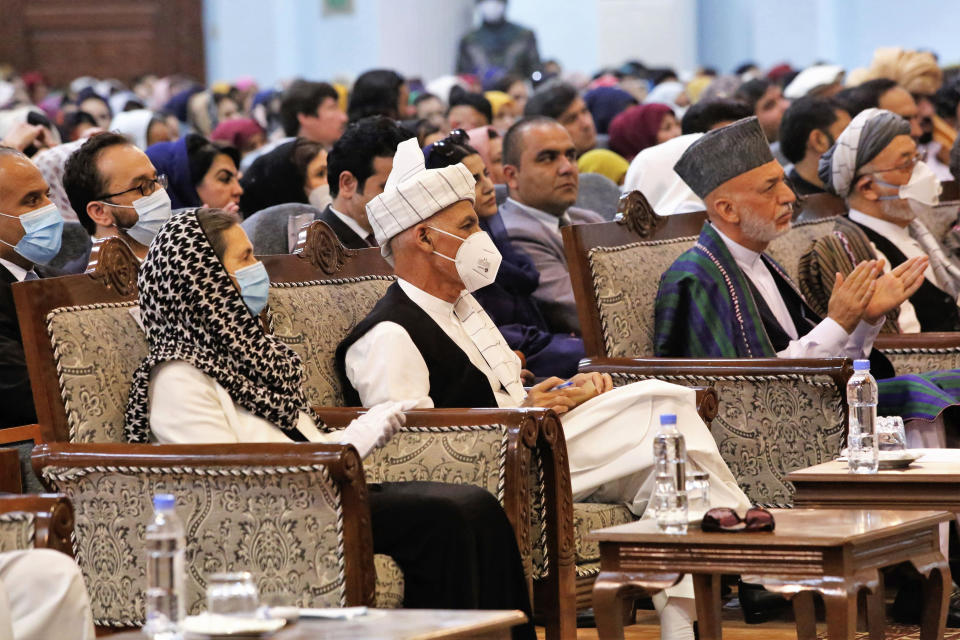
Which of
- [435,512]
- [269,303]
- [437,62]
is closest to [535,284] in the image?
[269,303]

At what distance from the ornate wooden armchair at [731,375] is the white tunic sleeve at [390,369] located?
→ 0.75m

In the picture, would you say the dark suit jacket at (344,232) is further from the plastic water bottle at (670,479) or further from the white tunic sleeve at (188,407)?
the plastic water bottle at (670,479)

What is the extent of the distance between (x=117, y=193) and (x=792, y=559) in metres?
2.10

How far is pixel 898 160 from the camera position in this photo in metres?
5.23

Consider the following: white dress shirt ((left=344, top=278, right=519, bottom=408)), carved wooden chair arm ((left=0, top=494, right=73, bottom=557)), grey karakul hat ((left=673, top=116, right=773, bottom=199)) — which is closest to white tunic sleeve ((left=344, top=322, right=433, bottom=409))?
white dress shirt ((left=344, top=278, right=519, bottom=408))

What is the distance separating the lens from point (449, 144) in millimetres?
4820

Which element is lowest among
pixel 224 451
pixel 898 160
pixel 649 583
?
pixel 649 583

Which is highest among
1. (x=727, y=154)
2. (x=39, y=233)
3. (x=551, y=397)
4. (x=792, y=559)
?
(x=727, y=154)

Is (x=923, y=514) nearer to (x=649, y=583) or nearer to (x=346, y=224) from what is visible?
(x=649, y=583)

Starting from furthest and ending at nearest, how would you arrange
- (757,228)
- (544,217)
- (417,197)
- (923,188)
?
(923,188) → (544,217) → (757,228) → (417,197)

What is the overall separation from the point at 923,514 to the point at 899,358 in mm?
1643

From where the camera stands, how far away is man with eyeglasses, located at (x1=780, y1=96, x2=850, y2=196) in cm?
621

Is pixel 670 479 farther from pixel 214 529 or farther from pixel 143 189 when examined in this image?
pixel 143 189

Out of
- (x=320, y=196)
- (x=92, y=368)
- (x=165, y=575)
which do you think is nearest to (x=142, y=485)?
(x=92, y=368)
